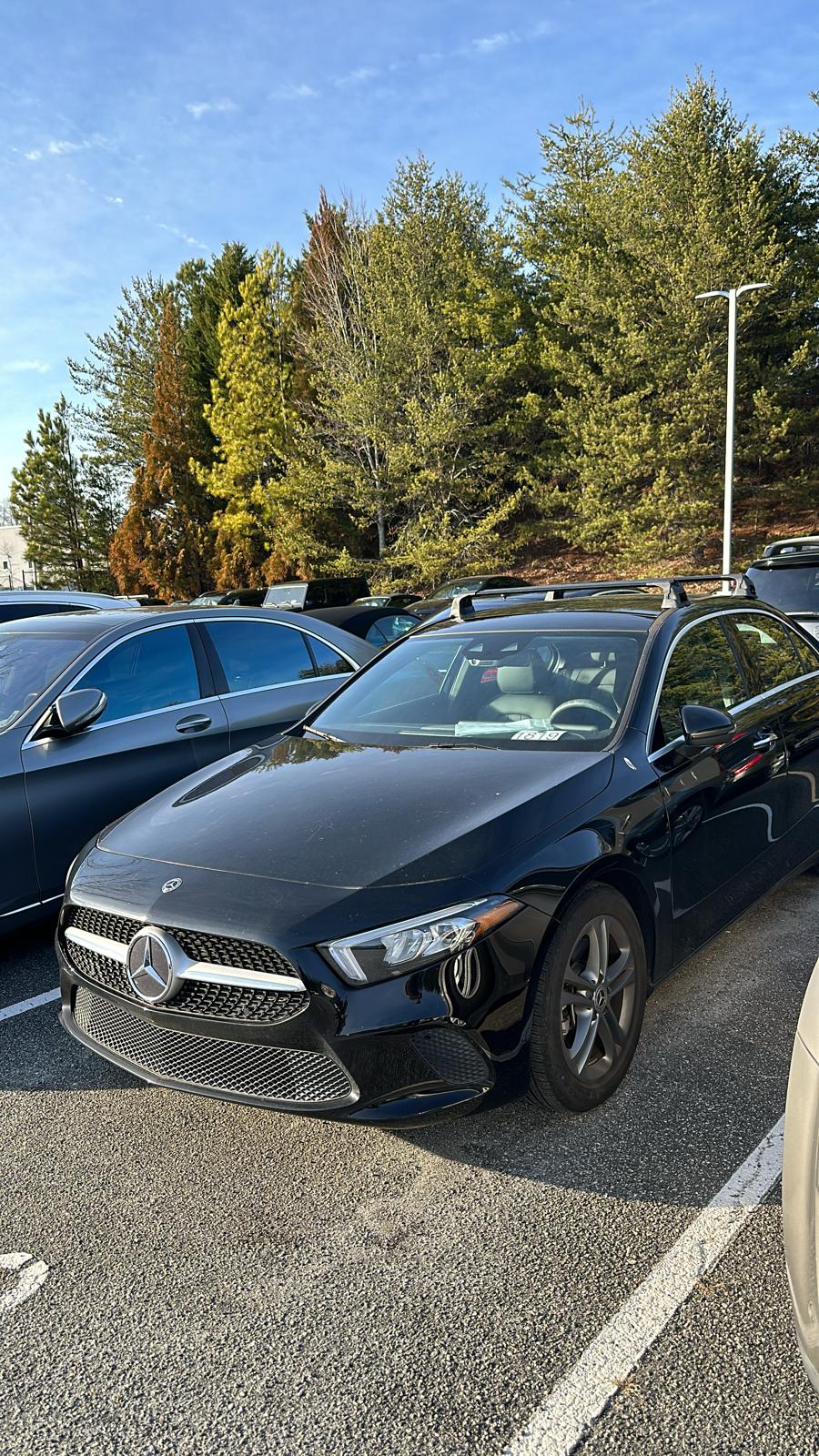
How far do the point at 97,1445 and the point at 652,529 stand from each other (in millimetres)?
27284

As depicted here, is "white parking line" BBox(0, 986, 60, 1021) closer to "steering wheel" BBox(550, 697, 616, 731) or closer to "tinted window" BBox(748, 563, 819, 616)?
"steering wheel" BBox(550, 697, 616, 731)

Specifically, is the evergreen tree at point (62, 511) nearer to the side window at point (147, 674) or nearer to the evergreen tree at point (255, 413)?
the evergreen tree at point (255, 413)

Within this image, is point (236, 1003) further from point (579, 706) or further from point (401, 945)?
point (579, 706)

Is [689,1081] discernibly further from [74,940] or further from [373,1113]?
[74,940]

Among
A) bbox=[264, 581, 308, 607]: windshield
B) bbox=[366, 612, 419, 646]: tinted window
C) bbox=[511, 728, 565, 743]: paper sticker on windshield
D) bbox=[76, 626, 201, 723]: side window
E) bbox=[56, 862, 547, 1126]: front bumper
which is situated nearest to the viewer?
bbox=[56, 862, 547, 1126]: front bumper

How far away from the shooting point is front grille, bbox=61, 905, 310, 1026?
2498mm

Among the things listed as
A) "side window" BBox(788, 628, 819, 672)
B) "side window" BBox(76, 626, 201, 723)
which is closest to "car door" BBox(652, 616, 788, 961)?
"side window" BBox(788, 628, 819, 672)

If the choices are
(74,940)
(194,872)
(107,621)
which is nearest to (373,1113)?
(194,872)

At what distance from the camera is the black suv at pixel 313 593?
16328mm

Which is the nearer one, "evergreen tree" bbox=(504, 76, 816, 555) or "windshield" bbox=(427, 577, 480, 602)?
"windshield" bbox=(427, 577, 480, 602)

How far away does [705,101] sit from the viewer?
2562 cm

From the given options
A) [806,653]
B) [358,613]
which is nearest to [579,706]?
[806,653]

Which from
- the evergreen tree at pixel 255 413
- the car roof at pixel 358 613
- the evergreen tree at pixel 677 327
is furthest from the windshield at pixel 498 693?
the evergreen tree at pixel 255 413

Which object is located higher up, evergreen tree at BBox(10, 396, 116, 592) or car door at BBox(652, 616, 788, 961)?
evergreen tree at BBox(10, 396, 116, 592)
